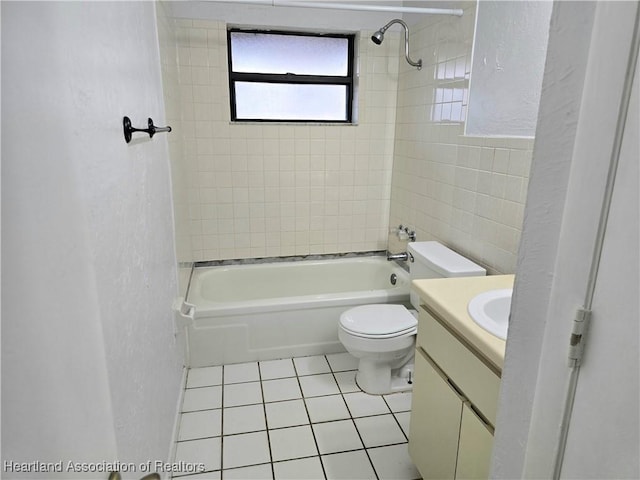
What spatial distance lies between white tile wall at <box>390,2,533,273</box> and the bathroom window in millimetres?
473

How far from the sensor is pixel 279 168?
309 centimetres

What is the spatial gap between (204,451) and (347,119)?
95.0 inches

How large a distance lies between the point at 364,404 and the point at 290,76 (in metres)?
2.25

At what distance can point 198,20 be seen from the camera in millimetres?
2740

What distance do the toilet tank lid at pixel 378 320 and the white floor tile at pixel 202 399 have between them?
782mm

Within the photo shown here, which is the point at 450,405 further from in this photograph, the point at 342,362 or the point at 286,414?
the point at 342,362

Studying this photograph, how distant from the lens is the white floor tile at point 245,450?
1.81 meters

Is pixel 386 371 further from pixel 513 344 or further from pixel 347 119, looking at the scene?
pixel 347 119

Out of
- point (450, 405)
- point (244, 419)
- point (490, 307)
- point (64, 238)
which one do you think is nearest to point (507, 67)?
point (490, 307)

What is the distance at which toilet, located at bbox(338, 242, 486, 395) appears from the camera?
2127 millimetres

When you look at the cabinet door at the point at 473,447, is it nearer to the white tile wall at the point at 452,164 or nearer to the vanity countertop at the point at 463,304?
the vanity countertop at the point at 463,304

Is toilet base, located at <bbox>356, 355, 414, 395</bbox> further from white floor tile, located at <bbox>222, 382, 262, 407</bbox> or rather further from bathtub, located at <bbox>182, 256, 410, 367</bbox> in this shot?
white floor tile, located at <bbox>222, 382, 262, 407</bbox>

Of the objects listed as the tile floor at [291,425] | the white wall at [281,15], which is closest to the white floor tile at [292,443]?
the tile floor at [291,425]

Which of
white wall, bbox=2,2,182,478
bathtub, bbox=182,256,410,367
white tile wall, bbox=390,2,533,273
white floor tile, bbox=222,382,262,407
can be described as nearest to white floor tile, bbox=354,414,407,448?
white floor tile, bbox=222,382,262,407
